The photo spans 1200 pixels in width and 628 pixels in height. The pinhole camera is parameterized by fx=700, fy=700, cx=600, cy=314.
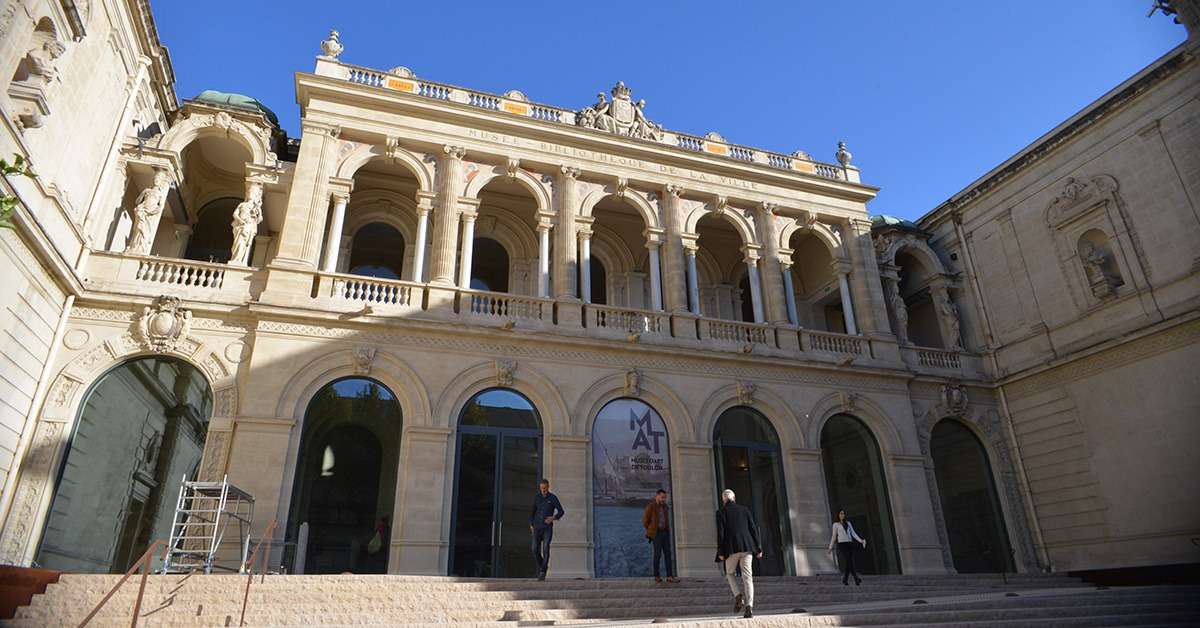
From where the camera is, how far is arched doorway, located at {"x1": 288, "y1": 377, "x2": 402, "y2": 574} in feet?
42.3

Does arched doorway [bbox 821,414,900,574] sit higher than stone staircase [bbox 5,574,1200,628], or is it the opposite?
arched doorway [bbox 821,414,900,574]

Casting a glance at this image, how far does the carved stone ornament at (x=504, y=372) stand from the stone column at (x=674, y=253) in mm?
4535

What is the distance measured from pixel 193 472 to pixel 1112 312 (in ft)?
67.3

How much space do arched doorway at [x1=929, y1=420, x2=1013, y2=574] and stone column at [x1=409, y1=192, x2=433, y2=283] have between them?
13.7m

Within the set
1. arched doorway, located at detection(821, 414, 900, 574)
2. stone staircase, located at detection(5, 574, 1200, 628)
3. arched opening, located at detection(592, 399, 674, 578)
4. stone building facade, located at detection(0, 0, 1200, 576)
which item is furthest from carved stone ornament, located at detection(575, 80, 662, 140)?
stone staircase, located at detection(5, 574, 1200, 628)

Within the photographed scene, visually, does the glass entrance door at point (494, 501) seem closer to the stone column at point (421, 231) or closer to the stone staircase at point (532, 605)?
the stone staircase at point (532, 605)

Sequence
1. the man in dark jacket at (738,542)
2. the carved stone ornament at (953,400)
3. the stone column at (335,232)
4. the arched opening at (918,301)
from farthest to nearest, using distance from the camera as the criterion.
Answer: the arched opening at (918,301) < the carved stone ornament at (953,400) < the stone column at (335,232) < the man in dark jacket at (738,542)

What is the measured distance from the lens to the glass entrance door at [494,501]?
13500 mm

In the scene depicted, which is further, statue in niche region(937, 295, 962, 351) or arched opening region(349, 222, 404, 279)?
statue in niche region(937, 295, 962, 351)

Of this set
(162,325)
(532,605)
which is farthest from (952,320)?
(162,325)

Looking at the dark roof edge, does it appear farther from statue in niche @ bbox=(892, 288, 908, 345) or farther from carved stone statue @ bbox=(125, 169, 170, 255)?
carved stone statue @ bbox=(125, 169, 170, 255)

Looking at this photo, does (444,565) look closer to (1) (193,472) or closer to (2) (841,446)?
(1) (193,472)

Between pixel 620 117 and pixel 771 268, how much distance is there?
5826 mm

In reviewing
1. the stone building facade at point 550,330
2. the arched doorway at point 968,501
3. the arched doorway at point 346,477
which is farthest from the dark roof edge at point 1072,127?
the arched doorway at point 346,477
